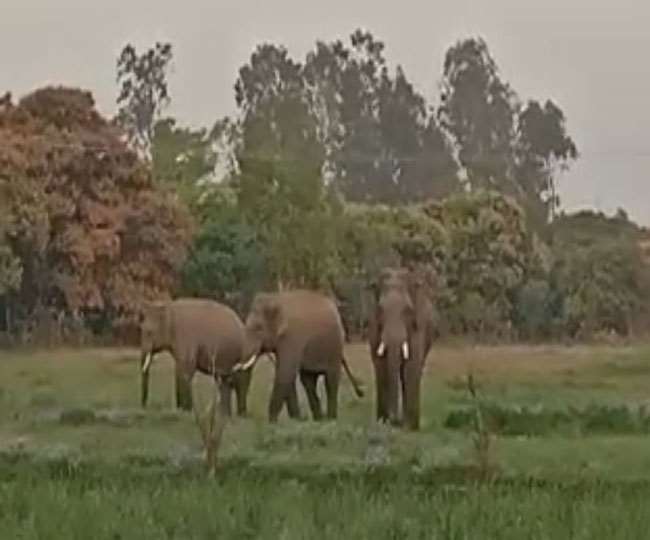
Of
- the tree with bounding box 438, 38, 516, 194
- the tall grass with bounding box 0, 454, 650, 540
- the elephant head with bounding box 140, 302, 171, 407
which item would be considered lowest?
the tall grass with bounding box 0, 454, 650, 540

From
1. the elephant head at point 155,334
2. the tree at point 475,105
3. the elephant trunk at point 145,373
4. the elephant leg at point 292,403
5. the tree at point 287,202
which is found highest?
the tree at point 475,105

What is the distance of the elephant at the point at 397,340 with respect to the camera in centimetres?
1686

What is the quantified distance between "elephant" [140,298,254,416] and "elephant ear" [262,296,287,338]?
16.0 inches

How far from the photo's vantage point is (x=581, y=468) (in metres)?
12.2

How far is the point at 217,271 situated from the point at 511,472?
19.9 meters

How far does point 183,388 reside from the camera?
60.5 ft

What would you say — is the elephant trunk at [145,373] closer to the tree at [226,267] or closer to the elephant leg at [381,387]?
the elephant leg at [381,387]

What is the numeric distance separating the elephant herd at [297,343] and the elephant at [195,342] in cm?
1

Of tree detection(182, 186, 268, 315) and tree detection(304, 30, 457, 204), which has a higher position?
tree detection(304, 30, 457, 204)

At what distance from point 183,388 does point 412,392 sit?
268 centimetres

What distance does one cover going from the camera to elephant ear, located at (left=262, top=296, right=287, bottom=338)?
18.3 m

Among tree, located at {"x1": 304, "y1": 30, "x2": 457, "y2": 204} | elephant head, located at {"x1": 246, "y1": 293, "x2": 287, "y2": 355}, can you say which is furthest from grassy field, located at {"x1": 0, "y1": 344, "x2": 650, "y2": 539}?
tree, located at {"x1": 304, "y1": 30, "x2": 457, "y2": 204}

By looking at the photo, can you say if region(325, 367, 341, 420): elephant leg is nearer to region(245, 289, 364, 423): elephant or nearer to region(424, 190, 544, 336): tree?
region(245, 289, 364, 423): elephant

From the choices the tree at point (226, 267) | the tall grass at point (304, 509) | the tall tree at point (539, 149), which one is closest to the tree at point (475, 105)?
the tall tree at point (539, 149)
